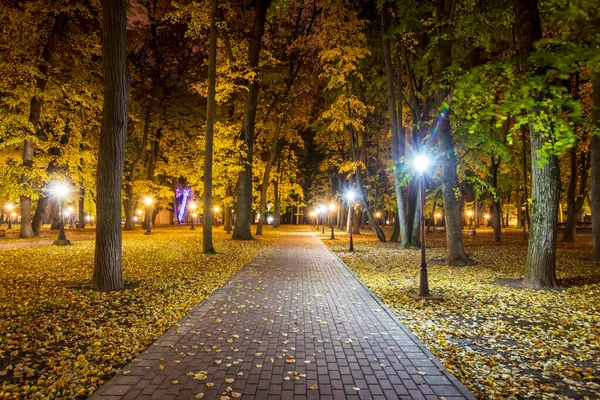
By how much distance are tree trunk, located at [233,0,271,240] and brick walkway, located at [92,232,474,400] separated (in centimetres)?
1635

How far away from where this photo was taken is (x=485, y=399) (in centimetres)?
388

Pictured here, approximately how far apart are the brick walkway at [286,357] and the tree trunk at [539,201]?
471 centimetres

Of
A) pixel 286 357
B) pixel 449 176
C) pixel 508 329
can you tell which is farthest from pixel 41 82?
pixel 508 329

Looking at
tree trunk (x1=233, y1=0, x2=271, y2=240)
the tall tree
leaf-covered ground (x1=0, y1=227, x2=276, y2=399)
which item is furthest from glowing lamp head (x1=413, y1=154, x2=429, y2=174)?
tree trunk (x1=233, y1=0, x2=271, y2=240)

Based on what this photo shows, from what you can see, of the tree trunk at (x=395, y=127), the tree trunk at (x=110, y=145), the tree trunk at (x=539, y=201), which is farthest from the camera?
the tree trunk at (x=395, y=127)

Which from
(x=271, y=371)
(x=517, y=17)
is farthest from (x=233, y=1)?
(x=271, y=371)

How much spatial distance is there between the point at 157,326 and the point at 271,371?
2.83 m

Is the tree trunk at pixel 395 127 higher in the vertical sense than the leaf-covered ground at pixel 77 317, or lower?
higher

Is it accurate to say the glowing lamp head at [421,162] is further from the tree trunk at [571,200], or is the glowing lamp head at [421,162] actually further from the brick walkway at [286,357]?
the tree trunk at [571,200]

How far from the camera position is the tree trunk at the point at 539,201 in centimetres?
918

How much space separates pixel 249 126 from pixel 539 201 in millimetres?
18281

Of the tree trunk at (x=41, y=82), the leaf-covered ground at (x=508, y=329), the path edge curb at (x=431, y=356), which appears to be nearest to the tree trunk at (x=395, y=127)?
the leaf-covered ground at (x=508, y=329)

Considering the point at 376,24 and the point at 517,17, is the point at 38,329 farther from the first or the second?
the point at 376,24

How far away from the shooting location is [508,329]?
6238mm
